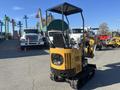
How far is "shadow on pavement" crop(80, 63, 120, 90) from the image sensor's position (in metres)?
8.73

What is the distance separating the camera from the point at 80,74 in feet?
29.3

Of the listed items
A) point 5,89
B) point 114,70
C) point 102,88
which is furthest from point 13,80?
point 114,70

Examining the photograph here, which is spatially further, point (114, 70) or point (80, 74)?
point (114, 70)

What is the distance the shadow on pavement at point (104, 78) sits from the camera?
873cm

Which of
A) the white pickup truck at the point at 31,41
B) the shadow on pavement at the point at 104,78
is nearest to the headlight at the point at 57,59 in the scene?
the shadow on pavement at the point at 104,78

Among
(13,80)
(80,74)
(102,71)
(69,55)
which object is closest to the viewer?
(69,55)

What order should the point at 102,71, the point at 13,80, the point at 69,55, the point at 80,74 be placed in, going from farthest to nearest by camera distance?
the point at 102,71 < the point at 13,80 < the point at 80,74 < the point at 69,55

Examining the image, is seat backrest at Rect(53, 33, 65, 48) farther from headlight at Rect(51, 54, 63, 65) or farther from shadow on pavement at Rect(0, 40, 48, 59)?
shadow on pavement at Rect(0, 40, 48, 59)

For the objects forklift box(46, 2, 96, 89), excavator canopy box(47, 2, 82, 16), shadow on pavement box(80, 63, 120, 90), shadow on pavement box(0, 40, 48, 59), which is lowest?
shadow on pavement box(80, 63, 120, 90)

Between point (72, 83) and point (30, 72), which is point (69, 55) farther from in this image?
point (30, 72)

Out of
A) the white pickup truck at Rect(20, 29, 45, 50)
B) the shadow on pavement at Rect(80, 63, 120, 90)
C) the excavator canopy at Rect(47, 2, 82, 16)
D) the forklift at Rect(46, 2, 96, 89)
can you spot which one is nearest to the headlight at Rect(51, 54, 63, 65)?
the forklift at Rect(46, 2, 96, 89)

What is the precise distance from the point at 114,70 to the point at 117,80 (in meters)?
2.04

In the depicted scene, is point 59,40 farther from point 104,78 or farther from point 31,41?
point 31,41

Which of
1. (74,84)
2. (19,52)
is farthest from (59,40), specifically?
(19,52)
